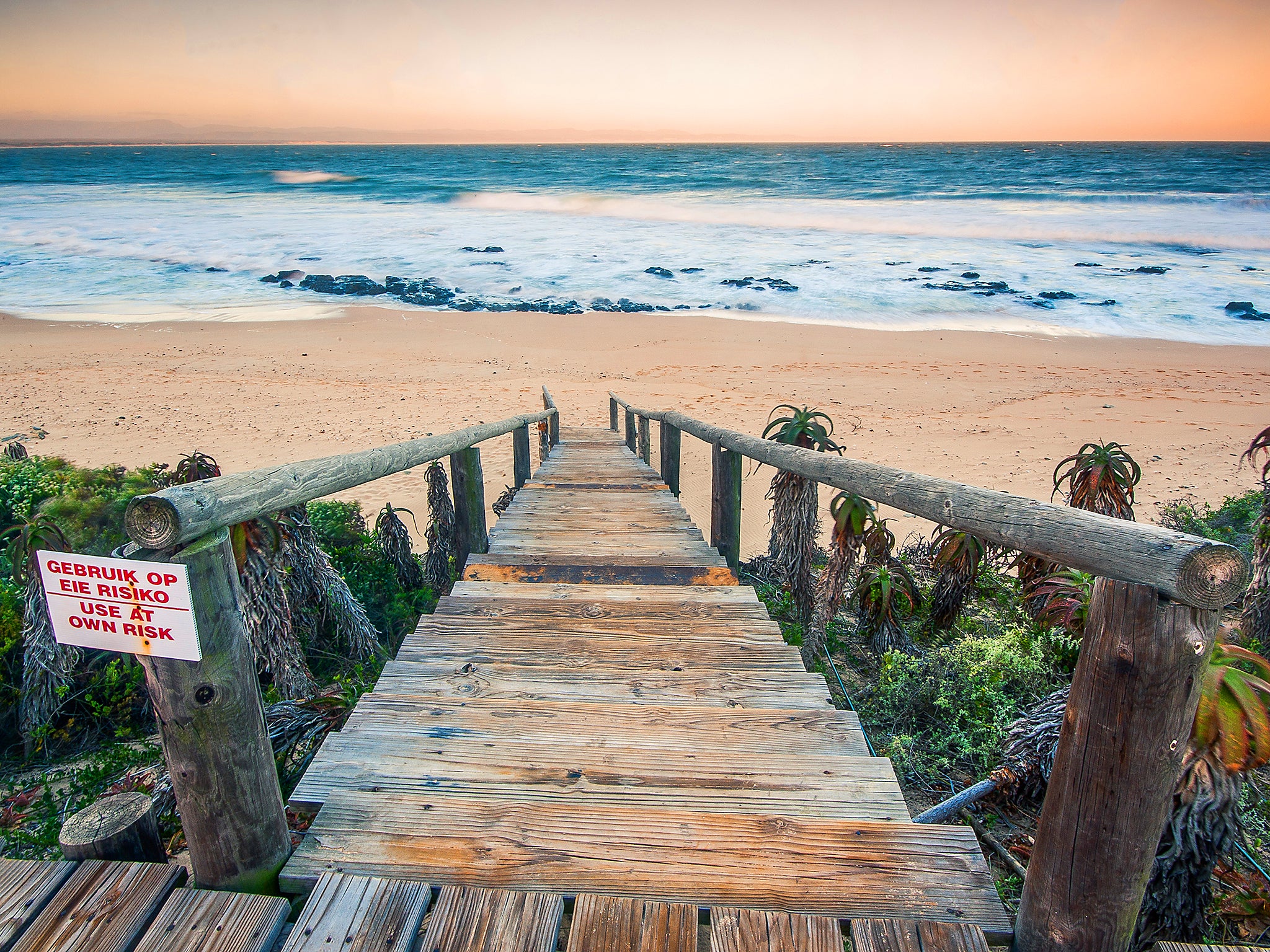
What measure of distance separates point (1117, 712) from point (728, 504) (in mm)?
3502

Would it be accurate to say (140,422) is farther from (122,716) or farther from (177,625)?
(177,625)

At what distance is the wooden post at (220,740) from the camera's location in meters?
1.35

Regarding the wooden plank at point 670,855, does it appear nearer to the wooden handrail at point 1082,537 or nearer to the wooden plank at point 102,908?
the wooden plank at point 102,908

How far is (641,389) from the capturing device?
43.3ft

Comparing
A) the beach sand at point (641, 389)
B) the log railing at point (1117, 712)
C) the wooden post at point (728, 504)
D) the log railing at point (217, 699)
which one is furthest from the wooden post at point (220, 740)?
the beach sand at point (641, 389)

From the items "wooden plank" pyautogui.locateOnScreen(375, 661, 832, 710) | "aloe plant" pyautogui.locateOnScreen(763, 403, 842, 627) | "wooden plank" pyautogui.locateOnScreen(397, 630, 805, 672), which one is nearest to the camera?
"wooden plank" pyautogui.locateOnScreen(375, 661, 832, 710)

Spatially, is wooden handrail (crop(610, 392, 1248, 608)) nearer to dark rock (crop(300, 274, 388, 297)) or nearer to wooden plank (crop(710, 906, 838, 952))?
wooden plank (crop(710, 906, 838, 952))

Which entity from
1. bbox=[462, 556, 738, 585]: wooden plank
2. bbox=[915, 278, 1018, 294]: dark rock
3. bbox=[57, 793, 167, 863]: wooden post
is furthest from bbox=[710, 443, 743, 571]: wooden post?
bbox=[915, 278, 1018, 294]: dark rock

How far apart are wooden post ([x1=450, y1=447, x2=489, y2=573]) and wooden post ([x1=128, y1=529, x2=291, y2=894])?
106 inches

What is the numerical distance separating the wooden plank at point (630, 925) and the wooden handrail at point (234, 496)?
3.35ft

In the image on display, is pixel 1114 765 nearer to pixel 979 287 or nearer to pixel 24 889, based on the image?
pixel 24 889

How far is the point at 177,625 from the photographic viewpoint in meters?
1.28

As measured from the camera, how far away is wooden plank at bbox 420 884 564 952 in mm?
1329

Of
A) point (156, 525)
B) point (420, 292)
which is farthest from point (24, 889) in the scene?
point (420, 292)
